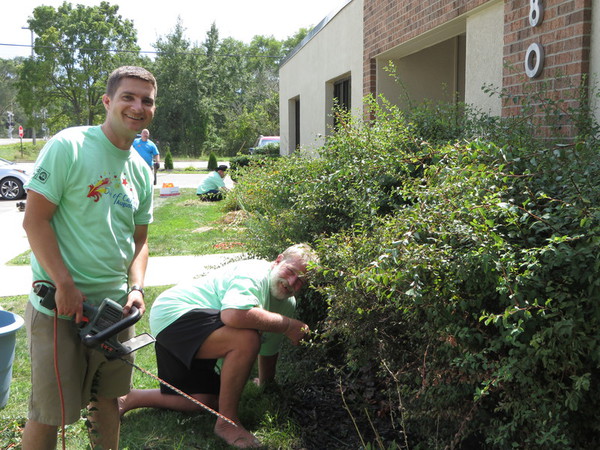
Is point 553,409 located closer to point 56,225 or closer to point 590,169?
point 590,169

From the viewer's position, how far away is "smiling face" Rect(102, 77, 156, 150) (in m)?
2.80

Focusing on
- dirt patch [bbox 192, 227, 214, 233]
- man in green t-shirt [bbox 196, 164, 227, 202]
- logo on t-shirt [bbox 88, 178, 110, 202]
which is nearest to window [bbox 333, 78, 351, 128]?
dirt patch [bbox 192, 227, 214, 233]

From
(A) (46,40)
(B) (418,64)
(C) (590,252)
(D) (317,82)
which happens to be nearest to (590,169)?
(C) (590,252)

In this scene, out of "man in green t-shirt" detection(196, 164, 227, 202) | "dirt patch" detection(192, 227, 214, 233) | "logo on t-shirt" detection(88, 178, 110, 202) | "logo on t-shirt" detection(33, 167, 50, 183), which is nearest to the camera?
"logo on t-shirt" detection(33, 167, 50, 183)

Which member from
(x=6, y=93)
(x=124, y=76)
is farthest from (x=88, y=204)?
(x=6, y=93)

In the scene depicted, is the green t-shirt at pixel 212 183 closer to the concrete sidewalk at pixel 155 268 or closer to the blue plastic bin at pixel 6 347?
the concrete sidewalk at pixel 155 268

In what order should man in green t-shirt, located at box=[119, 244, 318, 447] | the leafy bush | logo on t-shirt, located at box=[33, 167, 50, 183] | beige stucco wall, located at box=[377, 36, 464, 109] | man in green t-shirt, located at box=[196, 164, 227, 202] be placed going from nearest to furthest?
the leafy bush
logo on t-shirt, located at box=[33, 167, 50, 183]
man in green t-shirt, located at box=[119, 244, 318, 447]
beige stucco wall, located at box=[377, 36, 464, 109]
man in green t-shirt, located at box=[196, 164, 227, 202]

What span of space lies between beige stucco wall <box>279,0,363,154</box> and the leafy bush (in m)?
4.64

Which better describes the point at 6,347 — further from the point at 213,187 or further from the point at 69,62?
the point at 69,62

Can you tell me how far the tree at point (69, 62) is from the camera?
4997cm

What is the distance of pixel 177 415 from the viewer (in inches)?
147

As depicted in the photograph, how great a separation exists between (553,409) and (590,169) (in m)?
1.09

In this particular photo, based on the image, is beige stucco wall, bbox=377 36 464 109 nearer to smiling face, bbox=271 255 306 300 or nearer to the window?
the window

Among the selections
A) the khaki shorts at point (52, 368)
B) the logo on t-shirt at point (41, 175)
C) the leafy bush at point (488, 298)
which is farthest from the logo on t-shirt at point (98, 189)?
the leafy bush at point (488, 298)
